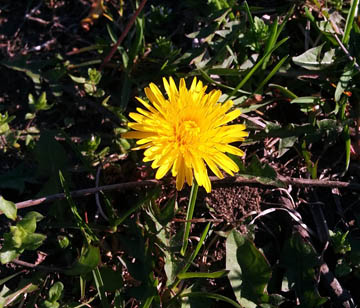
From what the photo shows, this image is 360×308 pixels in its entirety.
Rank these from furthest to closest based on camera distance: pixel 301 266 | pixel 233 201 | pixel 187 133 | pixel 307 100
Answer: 1. pixel 307 100
2. pixel 233 201
3. pixel 301 266
4. pixel 187 133

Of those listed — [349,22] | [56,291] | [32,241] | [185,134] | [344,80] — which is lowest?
[56,291]

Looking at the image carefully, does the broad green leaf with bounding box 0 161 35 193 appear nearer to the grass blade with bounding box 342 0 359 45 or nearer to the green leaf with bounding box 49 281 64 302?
the green leaf with bounding box 49 281 64 302

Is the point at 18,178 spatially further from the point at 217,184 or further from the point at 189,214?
the point at 217,184

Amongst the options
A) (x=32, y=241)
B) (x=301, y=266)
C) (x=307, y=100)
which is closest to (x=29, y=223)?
(x=32, y=241)

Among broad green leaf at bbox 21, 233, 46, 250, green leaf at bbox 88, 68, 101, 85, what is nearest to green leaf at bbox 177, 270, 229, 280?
broad green leaf at bbox 21, 233, 46, 250

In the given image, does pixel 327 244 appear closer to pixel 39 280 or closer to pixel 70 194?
pixel 70 194
